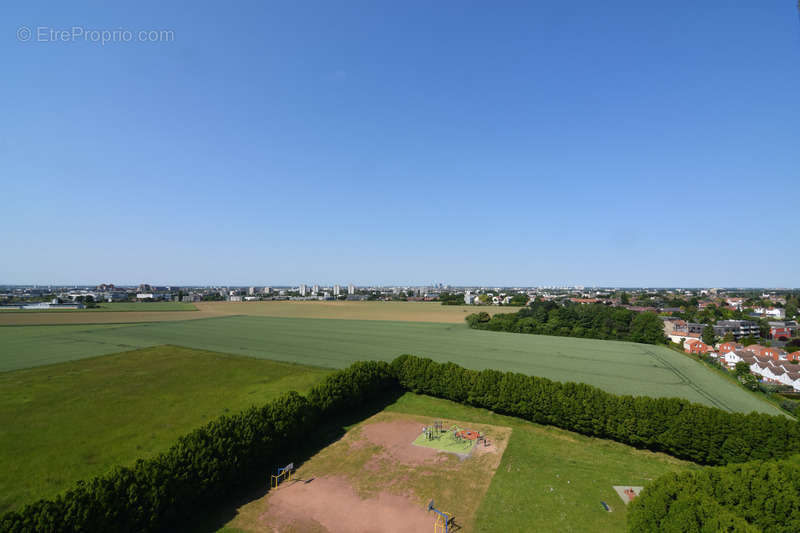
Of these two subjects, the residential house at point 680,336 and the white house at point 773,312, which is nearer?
the residential house at point 680,336

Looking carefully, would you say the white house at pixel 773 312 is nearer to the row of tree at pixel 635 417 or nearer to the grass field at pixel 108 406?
the row of tree at pixel 635 417

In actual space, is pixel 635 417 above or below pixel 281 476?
above

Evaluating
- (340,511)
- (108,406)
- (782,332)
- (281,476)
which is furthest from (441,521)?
(782,332)

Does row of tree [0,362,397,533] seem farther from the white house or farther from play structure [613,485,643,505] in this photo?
the white house

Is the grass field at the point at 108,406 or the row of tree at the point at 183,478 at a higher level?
the row of tree at the point at 183,478

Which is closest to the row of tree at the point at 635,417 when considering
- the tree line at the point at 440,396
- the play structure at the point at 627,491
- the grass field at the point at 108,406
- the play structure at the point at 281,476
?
the tree line at the point at 440,396

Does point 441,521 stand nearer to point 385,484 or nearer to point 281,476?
Result: point 385,484

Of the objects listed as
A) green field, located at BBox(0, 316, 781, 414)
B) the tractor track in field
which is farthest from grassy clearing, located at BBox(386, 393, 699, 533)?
the tractor track in field
